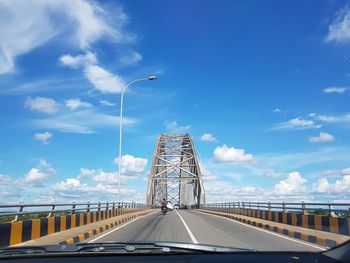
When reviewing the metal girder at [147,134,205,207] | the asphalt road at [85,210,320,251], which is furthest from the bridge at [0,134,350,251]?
the metal girder at [147,134,205,207]

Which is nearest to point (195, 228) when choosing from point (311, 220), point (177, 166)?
point (311, 220)

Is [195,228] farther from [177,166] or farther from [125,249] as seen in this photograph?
[177,166]

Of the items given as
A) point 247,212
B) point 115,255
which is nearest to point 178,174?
point 247,212

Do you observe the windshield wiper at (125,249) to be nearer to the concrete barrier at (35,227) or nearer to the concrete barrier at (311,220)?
the concrete barrier at (35,227)

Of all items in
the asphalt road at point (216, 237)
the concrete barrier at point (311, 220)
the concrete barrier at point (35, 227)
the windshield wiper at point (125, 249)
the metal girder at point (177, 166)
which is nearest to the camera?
the windshield wiper at point (125, 249)

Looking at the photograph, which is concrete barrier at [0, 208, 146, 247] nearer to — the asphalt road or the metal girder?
Result: the asphalt road

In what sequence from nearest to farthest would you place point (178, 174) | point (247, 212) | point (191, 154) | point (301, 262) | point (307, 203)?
point (301, 262), point (307, 203), point (247, 212), point (191, 154), point (178, 174)

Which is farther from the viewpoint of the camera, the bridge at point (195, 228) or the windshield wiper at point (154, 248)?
the bridge at point (195, 228)

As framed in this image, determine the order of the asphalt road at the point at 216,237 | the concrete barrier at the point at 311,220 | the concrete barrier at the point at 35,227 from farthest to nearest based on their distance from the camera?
the concrete barrier at the point at 311,220 → the asphalt road at the point at 216,237 → the concrete barrier at the point at 35,227

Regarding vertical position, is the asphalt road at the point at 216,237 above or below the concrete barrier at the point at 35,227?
below

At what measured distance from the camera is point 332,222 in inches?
607

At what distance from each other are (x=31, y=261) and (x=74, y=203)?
16.7m

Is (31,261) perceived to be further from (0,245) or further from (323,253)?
(0,245)

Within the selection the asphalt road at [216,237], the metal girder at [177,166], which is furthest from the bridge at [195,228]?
the metal girder at [177,166]
